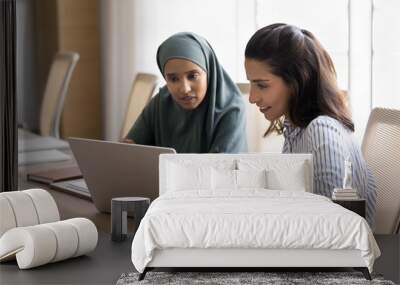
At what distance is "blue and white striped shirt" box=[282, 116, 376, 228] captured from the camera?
5047 millimetres

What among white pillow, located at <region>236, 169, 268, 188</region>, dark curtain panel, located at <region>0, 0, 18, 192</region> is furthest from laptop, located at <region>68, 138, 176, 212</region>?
dark curtain panel, located at <region>0, 0, 18, 192</region>

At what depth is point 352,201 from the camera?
4.79 metres

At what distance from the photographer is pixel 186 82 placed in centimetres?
605

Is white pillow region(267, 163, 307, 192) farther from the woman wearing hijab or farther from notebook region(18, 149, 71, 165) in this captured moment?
notebook region(18, 149, 71, 165)

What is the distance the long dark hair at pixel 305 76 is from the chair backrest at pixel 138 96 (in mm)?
764

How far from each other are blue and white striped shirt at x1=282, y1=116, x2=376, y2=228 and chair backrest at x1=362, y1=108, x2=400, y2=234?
0.30ft

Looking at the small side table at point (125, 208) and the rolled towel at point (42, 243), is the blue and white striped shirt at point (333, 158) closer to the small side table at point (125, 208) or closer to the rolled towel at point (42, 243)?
the small side table at point (125, 208)

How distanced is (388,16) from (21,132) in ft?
9.40

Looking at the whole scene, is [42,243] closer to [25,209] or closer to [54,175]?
[25,209]

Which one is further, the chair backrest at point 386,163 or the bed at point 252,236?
the chair backrest at point 386,163

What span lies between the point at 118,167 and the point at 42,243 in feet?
3.81

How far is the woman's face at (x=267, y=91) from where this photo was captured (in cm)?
580

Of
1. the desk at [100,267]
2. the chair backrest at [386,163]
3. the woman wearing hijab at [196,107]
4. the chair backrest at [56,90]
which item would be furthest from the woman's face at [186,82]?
the chair backrest at [386,163]

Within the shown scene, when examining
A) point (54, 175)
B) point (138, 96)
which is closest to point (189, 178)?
point (138, 96)
